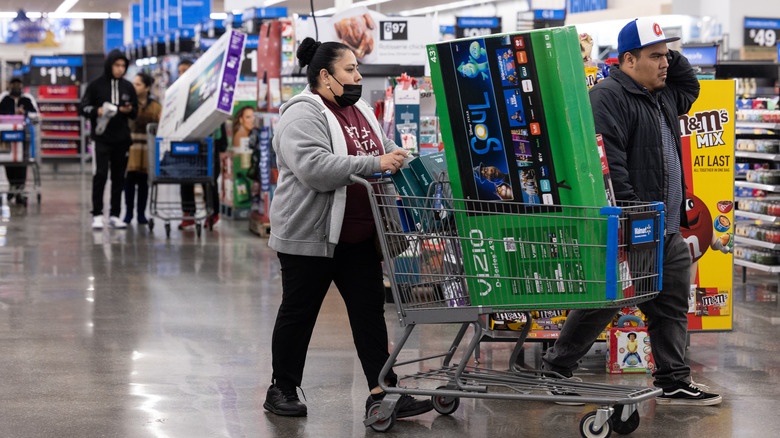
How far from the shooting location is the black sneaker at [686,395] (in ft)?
14.3

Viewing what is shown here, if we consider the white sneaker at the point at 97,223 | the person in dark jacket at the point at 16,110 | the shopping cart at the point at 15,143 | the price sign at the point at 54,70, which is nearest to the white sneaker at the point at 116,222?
the white sneaker at the point at 97,223

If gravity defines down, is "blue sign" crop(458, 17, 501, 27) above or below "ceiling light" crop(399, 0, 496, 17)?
below

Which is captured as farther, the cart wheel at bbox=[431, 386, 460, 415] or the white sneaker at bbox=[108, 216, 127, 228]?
the white sneaker at bbox=[108, 216, 127, 228]

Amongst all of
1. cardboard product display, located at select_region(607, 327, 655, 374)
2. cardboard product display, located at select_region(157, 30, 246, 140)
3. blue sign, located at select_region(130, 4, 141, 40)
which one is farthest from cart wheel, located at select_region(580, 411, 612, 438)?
blue sign, located at select_region(130, 4, 141, 40)

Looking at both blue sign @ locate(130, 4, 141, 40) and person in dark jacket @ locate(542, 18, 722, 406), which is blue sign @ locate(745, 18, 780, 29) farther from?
blue sign @ locate(130, 4, 141, 40)

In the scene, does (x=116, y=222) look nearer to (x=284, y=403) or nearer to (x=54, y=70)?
(x=284, y=403)

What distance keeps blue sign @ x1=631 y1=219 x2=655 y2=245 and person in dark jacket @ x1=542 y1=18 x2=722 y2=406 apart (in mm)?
300

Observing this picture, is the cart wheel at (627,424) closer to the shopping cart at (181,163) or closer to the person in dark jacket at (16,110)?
the shopping cart at (181,163)

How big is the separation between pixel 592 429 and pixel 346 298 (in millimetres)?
1054

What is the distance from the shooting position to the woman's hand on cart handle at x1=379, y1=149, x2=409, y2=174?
12.3 feet

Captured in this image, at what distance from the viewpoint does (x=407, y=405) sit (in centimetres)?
413

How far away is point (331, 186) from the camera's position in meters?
3.87

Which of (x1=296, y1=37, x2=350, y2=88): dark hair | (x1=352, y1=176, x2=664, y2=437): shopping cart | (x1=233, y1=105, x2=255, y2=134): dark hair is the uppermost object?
(x1=296, y1=37, x2=350, y2=88): dark hair

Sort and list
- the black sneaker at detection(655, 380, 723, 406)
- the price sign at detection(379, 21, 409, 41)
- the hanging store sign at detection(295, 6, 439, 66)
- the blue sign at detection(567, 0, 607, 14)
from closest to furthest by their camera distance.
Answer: the black sneaker at detection(655, 380, 723, 406) → the hanging store sign at detection(295, 6, 439, 66) → the price sign at detection(379, 21, 409, 41) → the blue sign at detection(567, 0, 607, 14)
